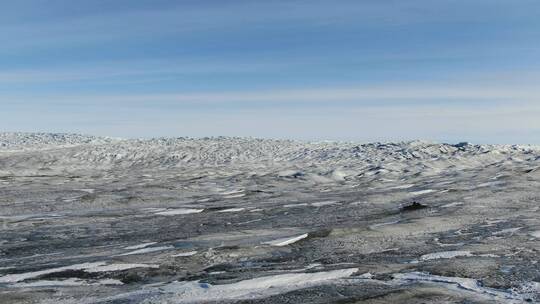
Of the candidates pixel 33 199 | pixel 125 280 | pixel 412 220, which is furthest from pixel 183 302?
pixel 33 199

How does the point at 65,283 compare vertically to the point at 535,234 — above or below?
above

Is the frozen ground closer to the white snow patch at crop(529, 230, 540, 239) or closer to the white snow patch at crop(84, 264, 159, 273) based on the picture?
the white snow patch at crop(84, 264, 159, 273)

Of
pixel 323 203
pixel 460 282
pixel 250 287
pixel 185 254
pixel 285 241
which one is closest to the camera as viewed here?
pixel 250 287

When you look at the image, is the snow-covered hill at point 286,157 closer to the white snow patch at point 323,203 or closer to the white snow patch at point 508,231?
the white snow patch at point 323,203

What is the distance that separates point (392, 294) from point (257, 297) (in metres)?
1.86

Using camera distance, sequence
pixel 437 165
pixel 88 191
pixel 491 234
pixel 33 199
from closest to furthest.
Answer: pixel 491 234 < pixel 33 199 < pixel 88 191 < pixel 437 165

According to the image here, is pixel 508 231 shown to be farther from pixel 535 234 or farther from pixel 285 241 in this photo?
pixel 285 241

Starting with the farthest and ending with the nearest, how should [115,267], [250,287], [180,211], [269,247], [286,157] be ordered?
[286,157] < [180,211] < [269,247] < [115,267] < [250,287]

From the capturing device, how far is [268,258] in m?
11.0

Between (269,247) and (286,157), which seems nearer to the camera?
(269,247)

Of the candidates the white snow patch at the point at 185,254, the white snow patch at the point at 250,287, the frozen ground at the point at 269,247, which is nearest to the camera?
the white snow patch at the point at 250,287

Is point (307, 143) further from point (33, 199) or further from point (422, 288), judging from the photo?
point (422, 288)

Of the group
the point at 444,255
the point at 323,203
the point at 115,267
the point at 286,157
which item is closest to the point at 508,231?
the point at 444,255

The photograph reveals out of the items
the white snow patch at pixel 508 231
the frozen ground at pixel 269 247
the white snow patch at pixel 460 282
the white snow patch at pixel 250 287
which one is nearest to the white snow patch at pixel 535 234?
the frozen ground at pixel 269 247
